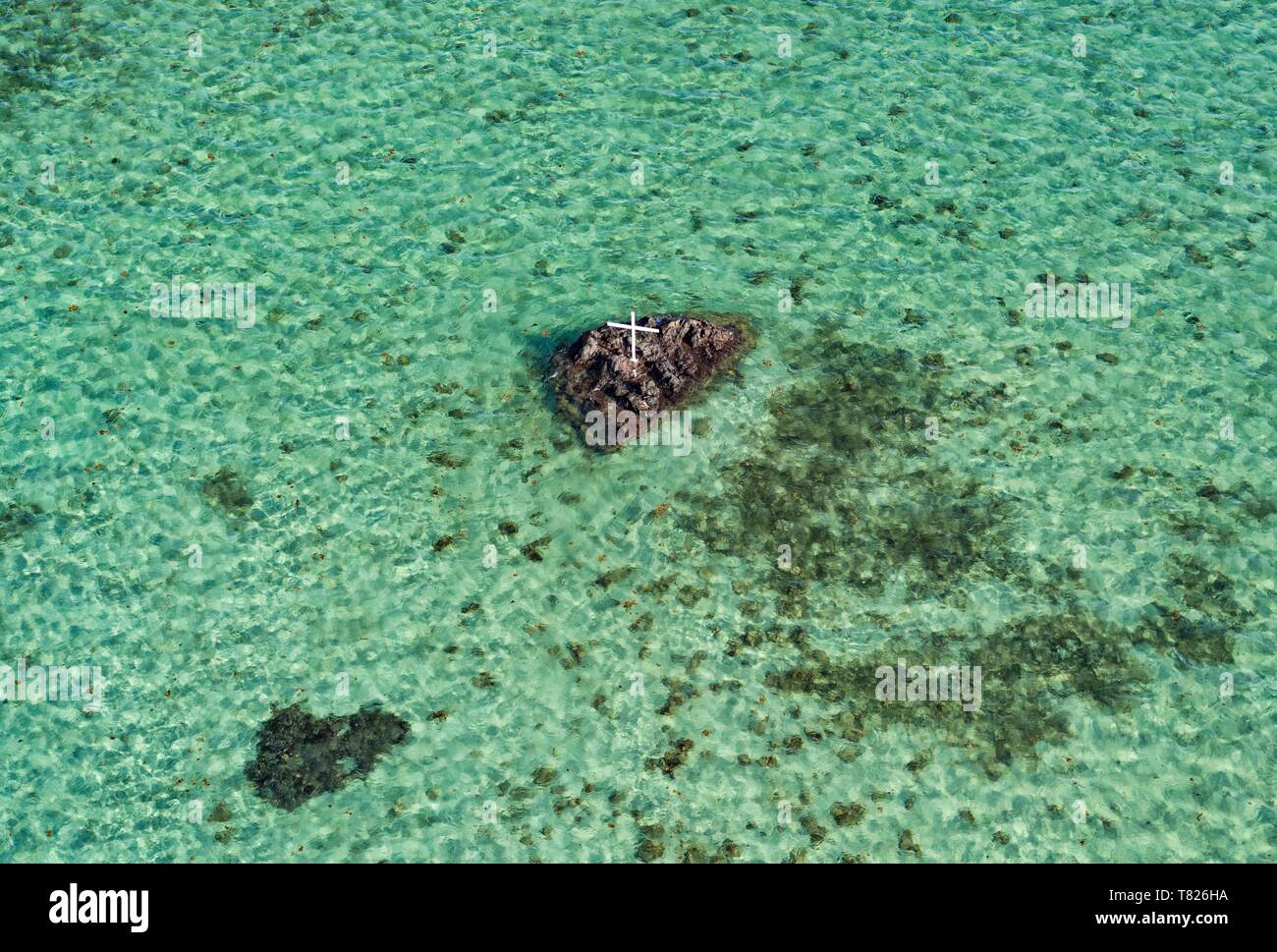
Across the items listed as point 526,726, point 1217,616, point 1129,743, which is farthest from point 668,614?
point 1217,616

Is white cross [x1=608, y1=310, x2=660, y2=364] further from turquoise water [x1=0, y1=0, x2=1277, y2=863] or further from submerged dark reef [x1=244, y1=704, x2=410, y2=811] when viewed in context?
submerged dark reef [x1=244, y1=704, x2=410, y2=811]

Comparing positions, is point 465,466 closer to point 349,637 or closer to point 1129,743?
point 349,637

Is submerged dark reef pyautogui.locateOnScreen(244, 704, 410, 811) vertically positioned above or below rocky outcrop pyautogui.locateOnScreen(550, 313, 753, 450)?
A: below

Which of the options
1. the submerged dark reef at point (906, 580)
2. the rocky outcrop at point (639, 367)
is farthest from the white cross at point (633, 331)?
the submerged dark reef at point (906, 580)

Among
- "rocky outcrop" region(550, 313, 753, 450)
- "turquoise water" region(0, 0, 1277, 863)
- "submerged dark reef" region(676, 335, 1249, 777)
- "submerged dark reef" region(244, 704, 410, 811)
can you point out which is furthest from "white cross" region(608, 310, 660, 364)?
"submerged dark reef" region(244, 704, 410, 811)

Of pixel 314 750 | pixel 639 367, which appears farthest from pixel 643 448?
pixel 314 750

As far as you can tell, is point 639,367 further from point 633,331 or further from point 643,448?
point 643,448
